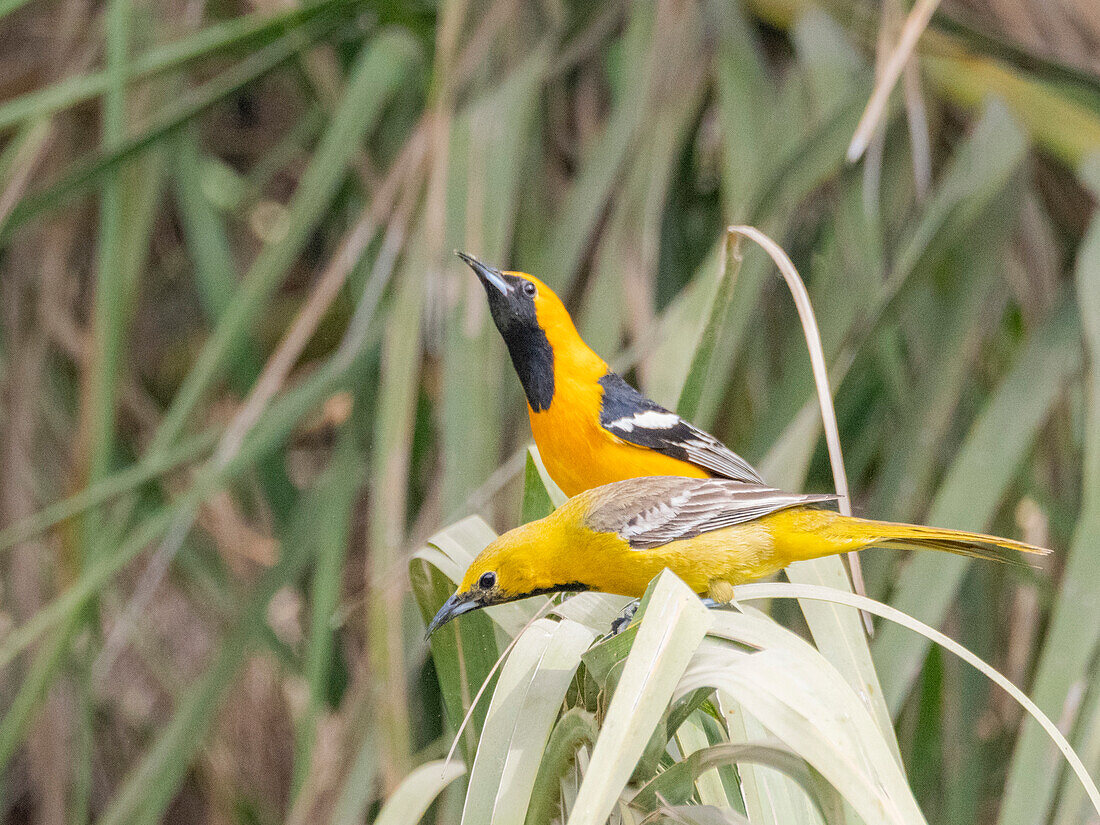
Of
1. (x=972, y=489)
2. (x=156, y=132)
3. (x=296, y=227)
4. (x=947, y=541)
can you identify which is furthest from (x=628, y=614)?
(x=156, y=132)

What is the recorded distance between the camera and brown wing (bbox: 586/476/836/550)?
1.12 meters

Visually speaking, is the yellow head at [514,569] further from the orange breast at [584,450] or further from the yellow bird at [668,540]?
the orange breast at [584,450]

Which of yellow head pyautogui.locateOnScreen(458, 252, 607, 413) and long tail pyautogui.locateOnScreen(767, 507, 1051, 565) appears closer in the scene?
long tail pyautogui.locateOnScreen(767, 507, 1051, 565)

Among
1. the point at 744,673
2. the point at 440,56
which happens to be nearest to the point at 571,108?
the point at 440,56

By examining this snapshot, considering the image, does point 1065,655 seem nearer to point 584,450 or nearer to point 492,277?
point 584,450

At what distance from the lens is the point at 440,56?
1757 millimetres

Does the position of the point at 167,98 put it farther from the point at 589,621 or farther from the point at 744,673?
the point at 744,673

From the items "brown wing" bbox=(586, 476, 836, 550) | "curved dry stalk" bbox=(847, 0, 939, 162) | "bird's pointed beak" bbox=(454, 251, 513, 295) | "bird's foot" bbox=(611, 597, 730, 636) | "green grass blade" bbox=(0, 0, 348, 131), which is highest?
"green grass blade" bbox=(0, 0, 348, 131)

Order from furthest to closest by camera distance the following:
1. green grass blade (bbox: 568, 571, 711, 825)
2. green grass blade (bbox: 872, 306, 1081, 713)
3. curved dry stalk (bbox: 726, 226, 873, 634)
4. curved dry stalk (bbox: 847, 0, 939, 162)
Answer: green grass blade (bbox: 872, 306, 1081, 713), curved dry stalk (bbox: 847, 0, 939, 162), curved dry stalk (bbox: 726, 226, 873, 634), green grass blade (bbox: 568, 571, 711, 825)

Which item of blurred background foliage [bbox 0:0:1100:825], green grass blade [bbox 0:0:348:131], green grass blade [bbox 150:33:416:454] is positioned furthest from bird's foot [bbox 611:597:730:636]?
green grass blade [bbox 0:0:348:131]

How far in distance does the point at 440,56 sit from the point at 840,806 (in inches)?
59.5

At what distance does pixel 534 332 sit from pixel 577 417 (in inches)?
6.2

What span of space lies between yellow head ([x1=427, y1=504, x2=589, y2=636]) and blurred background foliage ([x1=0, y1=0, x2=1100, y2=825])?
270 millimetres

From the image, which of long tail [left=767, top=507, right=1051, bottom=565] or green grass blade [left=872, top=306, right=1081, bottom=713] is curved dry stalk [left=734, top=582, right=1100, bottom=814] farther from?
green grass blade [left=872, top=306, right=1081, bottom=713]
